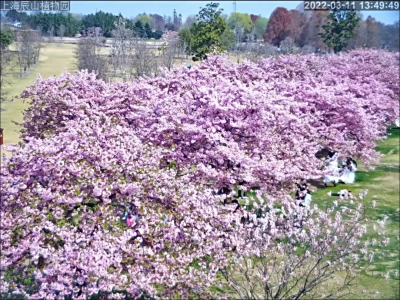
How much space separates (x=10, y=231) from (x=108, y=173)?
1.65 m

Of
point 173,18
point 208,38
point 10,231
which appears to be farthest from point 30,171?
point 173,18

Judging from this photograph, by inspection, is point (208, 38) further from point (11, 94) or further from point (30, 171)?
point (30, 171)

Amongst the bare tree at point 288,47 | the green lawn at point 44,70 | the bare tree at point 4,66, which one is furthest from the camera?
the bare tree at point 288,47

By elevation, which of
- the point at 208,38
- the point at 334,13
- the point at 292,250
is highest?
the point at 334,13

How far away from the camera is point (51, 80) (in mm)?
14125

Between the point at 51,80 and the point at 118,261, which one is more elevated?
the point at 51,80

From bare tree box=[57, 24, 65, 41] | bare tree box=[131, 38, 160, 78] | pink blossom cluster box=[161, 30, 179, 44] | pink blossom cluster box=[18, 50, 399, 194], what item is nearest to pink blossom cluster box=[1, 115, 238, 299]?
pink blossom cluster box=[18, 50, 399, 194]

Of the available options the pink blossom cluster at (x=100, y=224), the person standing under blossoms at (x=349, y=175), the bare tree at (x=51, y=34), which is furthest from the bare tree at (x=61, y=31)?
the pink blossom cluster at (x=100, y=224)

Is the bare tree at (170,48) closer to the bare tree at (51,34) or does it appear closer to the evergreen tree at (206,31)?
the evergreen tree at (206,31)

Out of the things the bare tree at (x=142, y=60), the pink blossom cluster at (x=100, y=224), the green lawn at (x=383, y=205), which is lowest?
the green lawn at (x=383, y=205)

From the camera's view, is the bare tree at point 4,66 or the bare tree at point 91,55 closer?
the bare tree at point 91,55

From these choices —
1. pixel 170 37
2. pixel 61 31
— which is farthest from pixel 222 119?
pixel 61 31

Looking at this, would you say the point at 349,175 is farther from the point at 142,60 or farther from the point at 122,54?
the point at 122,54

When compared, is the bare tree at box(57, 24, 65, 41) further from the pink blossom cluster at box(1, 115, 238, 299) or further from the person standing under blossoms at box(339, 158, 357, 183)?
the pink blossom cluster at box(1, 115, 238, 299)
